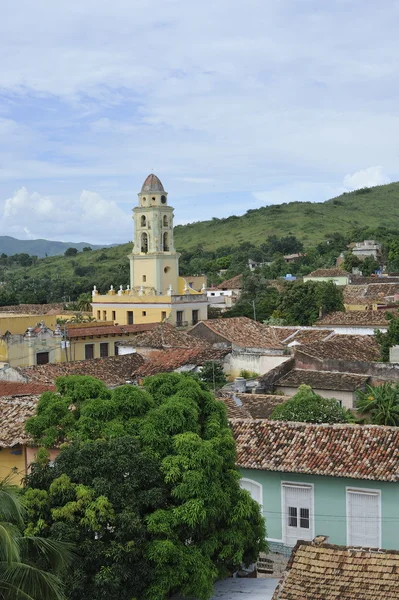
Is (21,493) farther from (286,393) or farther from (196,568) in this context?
(286,393)

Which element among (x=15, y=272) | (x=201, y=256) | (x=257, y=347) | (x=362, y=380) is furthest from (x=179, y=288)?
(x=15, y=272)

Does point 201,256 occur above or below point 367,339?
above

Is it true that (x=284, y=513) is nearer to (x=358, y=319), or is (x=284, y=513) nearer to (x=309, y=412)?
(x=309, y=412)

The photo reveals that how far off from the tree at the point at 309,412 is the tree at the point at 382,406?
97cm

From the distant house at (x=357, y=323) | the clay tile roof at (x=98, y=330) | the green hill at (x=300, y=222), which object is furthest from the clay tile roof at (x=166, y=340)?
the green hill at (x=300, y=222)

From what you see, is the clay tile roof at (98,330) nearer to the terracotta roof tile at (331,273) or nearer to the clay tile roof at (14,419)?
the clay tile roof at (14,419)

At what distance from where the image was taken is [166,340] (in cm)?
3303

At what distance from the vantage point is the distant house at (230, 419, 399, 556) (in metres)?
14.0

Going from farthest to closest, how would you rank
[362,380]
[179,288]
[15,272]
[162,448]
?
[15,272] → [179,288] → [362,380] → [162,448]

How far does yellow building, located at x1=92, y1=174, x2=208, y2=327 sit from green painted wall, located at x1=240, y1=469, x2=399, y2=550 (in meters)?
29.9

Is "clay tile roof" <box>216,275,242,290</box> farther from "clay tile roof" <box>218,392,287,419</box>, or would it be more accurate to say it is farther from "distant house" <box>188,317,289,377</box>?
"clay tile roof" <box>218,392,287,419</box>

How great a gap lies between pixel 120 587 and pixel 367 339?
24.6 meters

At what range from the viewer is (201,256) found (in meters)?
107

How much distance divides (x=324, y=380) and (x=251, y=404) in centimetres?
462
